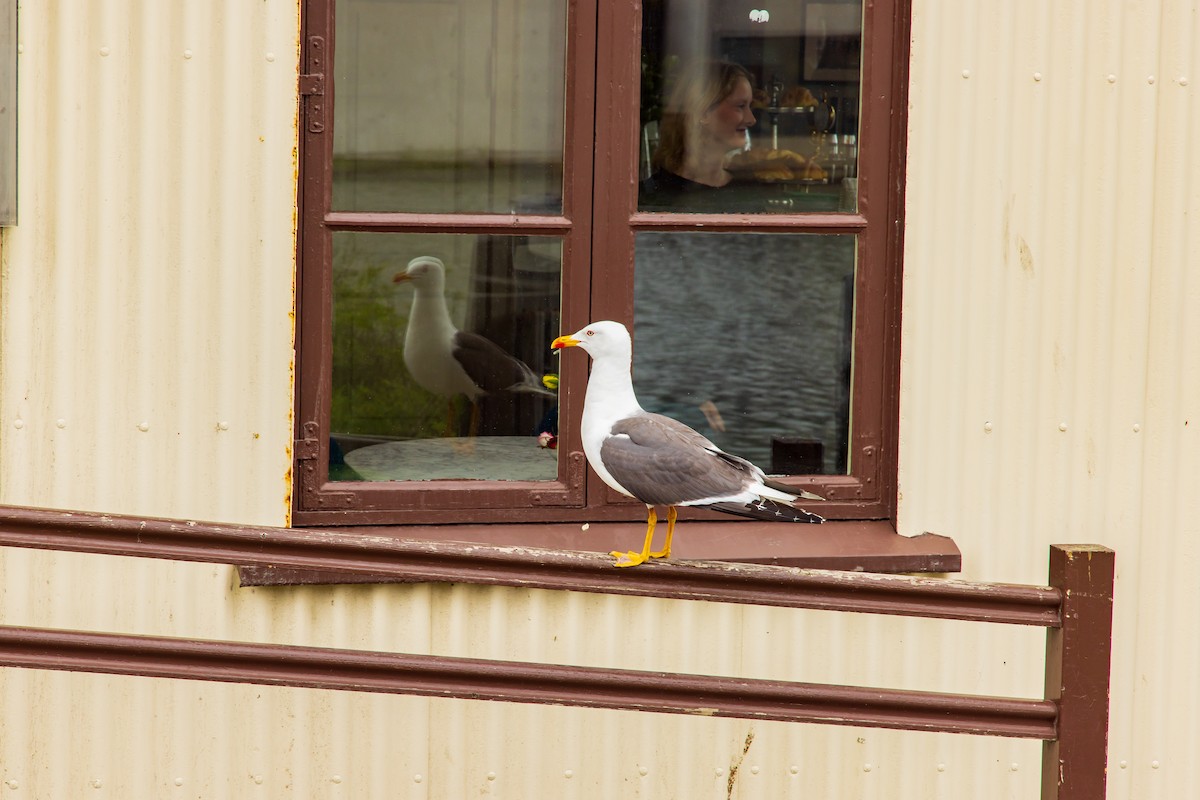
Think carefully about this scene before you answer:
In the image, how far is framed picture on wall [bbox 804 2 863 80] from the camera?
324 centimetres

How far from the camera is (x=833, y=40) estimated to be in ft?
10.7

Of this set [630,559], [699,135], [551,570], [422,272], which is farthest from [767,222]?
[551,570]

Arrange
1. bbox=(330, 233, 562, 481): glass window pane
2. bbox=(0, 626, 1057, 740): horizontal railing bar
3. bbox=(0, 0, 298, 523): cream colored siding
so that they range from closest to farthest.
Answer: bbox=(0, 626, 1057, 740): horizontal railing bar → bbox=(0, 0, 298, 523): cream colored siding → bbox=(330, 233, 562, 481): glass window pane

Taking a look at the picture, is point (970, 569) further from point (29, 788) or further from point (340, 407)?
point (29, 788)

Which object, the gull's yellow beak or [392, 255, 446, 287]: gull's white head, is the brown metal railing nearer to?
the gull's yellow beak

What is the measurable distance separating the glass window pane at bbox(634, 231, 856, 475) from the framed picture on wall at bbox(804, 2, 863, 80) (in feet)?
1.21

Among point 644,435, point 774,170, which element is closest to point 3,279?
point 644,435

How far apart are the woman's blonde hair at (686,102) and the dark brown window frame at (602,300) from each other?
88 mm

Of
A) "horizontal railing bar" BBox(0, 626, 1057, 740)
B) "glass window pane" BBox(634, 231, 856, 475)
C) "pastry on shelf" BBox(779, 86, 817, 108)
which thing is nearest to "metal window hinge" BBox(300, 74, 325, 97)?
"glass window pane" BBox(634, 231, 856, 475)

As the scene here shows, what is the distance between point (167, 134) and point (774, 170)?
1.31 m

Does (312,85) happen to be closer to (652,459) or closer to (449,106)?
(449,106)

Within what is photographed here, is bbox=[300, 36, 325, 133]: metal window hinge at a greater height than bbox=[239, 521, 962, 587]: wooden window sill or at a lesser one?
greater

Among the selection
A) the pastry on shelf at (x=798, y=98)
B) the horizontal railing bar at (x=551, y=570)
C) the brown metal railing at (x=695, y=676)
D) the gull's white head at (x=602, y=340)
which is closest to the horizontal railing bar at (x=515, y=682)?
the brown metal railing at (x=695, y=676)

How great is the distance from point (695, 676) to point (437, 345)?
3.90ft
